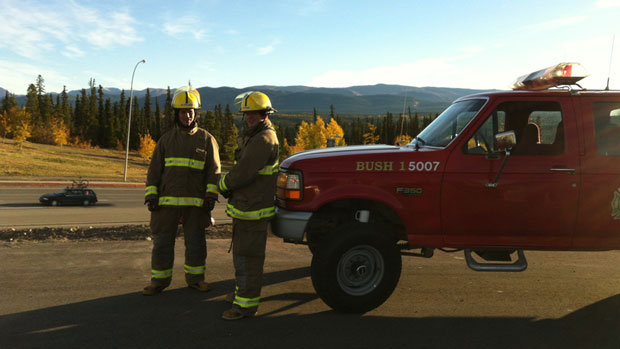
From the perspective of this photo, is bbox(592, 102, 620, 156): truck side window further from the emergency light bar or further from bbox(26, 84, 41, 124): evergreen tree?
bbox(26, 84, 41, 124): evergreen tree

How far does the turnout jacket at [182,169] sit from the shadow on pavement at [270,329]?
119 cm

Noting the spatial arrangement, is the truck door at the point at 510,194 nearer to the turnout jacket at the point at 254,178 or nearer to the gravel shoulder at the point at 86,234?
the turnout jacket at the point at 254,178

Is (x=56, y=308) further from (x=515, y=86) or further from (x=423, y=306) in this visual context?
(x=515, y=86)

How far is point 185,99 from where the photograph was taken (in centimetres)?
514

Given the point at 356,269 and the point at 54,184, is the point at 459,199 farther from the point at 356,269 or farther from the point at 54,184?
the point at 54,184

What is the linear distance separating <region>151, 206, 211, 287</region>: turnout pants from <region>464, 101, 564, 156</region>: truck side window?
318cm

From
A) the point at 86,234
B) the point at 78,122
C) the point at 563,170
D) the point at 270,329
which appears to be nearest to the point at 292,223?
the point at 270,329

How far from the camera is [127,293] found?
495 cm

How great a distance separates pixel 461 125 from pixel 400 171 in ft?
3.12

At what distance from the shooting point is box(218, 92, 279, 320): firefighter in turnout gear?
4.39m

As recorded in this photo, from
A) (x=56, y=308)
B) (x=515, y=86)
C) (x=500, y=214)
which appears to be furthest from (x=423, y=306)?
(x=56, y=308)

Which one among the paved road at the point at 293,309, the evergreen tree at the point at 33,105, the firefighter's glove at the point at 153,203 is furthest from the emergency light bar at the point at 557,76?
the evergreen tree at the point at 33,105

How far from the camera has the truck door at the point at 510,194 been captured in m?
4.51

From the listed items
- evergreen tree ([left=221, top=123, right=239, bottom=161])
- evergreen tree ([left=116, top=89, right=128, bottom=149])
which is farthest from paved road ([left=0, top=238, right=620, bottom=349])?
evergreen tree ([left=116, top=89, right=128, bottom=149])
